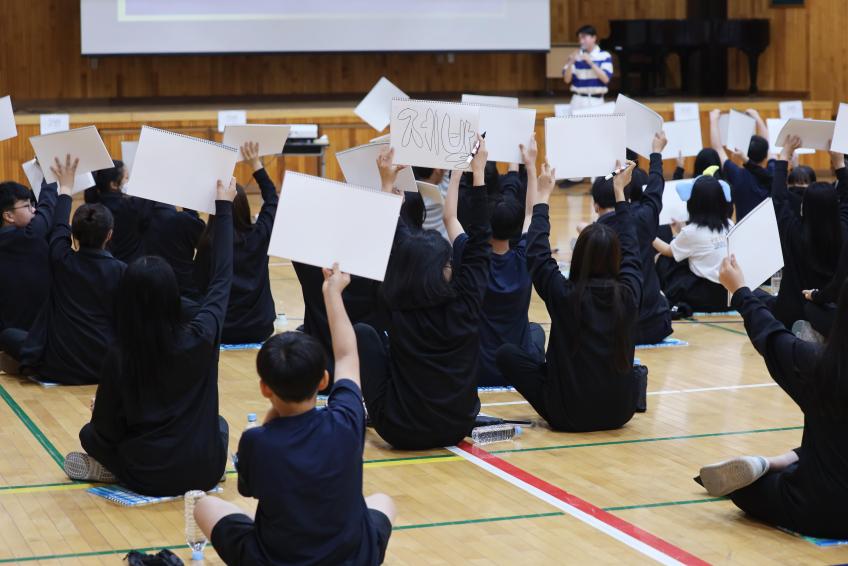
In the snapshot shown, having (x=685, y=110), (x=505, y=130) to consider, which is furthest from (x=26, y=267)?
(x=685, y=110)

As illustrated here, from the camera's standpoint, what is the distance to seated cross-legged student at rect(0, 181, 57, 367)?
273 inches

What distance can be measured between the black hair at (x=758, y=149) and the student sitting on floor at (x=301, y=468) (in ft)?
22.9

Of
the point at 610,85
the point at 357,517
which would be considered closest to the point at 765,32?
the point at 610,85

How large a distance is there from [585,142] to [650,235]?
2.52 ft

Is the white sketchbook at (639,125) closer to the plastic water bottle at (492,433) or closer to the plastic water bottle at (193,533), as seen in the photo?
the plastic water bottle at (492,433)

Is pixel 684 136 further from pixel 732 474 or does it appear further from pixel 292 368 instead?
pixel 292 368

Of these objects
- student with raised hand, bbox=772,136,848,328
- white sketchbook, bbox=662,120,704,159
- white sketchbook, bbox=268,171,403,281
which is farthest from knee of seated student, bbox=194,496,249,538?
white sketchbook, bbox=662,120,704,159

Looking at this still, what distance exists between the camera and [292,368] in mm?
3246

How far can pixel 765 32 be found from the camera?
59.1ft

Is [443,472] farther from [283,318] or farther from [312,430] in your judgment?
[283,318]

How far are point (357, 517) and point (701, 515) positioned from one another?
166cm

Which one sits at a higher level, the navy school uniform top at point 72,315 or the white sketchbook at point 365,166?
the white sketchbook at point 365,166

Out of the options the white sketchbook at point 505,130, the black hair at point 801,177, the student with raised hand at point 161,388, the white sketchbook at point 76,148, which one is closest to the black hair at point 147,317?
the student with raised hand at point 161,388

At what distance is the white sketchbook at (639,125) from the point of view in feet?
24.6
